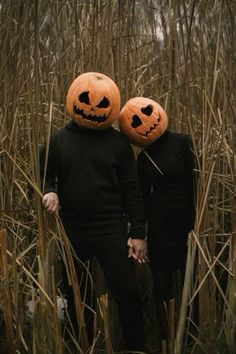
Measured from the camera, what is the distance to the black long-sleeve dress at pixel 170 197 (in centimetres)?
222

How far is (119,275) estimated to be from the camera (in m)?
2.15

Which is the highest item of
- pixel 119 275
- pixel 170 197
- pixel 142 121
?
pixel 142 121

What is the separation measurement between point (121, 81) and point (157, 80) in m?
0.24

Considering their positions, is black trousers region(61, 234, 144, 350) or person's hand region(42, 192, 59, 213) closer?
person's hand region(42, 192, 59, 213)

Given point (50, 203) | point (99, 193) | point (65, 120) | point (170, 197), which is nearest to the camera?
point (50, 203)

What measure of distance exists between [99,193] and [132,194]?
0.11 metres

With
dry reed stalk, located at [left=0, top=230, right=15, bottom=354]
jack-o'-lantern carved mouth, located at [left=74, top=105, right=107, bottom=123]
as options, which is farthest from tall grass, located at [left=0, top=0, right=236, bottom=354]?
jack-o'-lantern carved mouth, located at [left=74, top=105, right=107, bottom=123]

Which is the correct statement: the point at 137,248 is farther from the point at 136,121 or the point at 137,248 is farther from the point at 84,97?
the point at 84,97

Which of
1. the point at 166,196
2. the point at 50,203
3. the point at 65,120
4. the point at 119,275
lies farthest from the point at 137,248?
the point at 65,120

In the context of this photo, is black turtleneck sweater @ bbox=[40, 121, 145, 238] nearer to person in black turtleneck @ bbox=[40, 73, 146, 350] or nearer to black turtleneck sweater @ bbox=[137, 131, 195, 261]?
person in black turtleneck @ bbox=[40, 73, 146, 350]

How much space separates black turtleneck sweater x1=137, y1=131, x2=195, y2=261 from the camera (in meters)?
2.22

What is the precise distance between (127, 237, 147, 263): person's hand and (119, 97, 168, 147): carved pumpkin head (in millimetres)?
330

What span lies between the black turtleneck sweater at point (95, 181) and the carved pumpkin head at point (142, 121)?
44mm

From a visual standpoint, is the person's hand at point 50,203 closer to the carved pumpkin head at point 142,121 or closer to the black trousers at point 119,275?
the black trousers at point 119,275
